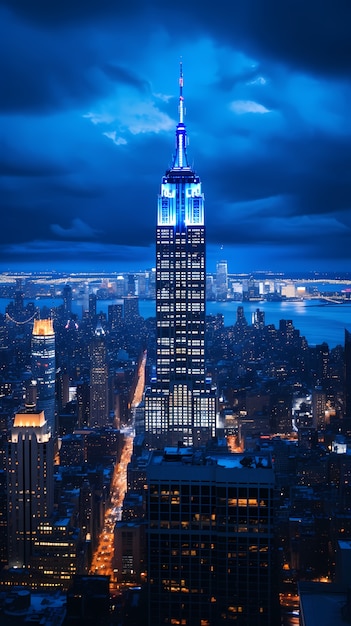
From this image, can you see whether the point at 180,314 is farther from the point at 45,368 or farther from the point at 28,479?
the point at 28,479

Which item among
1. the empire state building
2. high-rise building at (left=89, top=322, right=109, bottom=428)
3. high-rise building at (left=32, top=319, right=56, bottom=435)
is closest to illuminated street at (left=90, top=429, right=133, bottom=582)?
high-rise building at (left=89, top=322, right=109, bottom=428)

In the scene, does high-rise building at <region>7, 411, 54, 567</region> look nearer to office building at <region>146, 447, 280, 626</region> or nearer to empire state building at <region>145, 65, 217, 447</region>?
empire state building at <region>145, 65, 217, 447</region>

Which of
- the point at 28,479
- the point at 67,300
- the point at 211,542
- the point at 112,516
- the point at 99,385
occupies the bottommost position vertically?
the point at 112,516

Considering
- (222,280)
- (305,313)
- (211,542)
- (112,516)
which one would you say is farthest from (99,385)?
(211,542)

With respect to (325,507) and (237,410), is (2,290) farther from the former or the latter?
(237,410)

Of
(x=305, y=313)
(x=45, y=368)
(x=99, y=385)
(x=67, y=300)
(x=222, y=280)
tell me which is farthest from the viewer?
(x=99, y=385)

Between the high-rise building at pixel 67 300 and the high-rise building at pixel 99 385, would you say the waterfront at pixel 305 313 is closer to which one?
the high-rise building at pixel 67 300

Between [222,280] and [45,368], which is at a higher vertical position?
[222,280]
